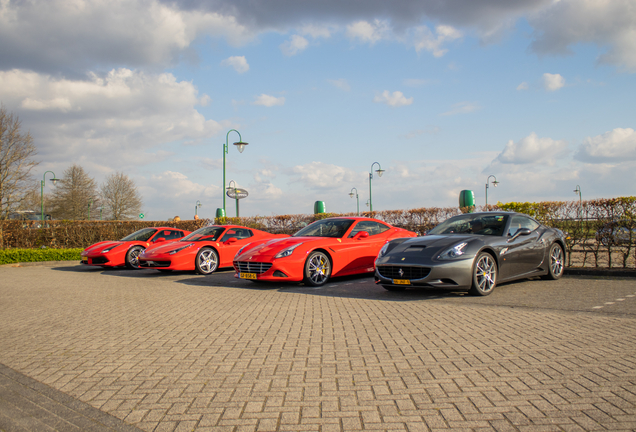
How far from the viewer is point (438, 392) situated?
10.8 ft

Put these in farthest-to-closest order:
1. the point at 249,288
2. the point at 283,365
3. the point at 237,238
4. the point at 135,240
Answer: the point at 135,240
the point at 237,238
the point at 249,288
the point at 283,365

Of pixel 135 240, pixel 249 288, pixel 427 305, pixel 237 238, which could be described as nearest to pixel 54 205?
pixel 135 240

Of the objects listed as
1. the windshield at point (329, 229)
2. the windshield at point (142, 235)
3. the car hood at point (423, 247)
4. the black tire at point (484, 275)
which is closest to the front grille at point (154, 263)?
the windshield at point (142, 235)

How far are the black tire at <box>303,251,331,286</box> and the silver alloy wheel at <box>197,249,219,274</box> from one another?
390 cm

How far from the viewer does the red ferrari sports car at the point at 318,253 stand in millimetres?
9203

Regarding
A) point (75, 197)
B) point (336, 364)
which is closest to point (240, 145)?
point (336, 364)

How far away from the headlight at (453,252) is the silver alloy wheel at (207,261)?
6.81 m

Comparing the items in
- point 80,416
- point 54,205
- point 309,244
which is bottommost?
point 80,416

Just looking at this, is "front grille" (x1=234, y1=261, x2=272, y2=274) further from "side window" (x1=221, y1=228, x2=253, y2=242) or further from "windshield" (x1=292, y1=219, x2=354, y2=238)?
"side window" (x1=221, y1=228, x2=253, y2=242)

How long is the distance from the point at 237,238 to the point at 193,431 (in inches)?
409

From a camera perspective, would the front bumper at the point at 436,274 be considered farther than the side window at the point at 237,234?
No

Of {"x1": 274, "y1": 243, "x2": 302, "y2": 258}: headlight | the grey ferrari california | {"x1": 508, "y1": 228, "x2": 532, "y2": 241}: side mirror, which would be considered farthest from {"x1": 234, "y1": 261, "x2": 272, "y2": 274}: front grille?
{"x1": 508, "y1": 228, "x2": 532, "y2": 241}: side mirror

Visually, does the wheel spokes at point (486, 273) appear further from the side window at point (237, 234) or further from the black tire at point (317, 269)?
the side window at point (237, 234)

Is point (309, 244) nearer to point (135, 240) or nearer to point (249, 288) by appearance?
point (249, 288)
